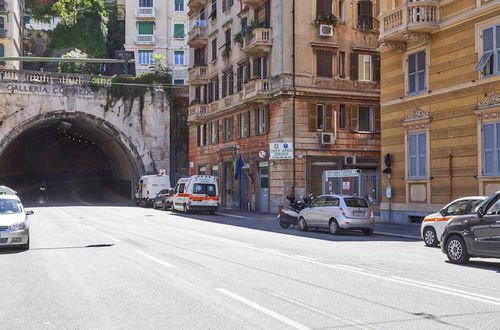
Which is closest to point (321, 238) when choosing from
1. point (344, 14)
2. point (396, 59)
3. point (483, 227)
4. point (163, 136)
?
point (483, 227)

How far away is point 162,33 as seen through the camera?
7650 centimetres

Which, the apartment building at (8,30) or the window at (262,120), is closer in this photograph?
the window at (262,120)

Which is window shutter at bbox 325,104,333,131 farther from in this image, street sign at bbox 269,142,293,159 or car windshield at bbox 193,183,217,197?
car windshield at bbox 193,183,217,197

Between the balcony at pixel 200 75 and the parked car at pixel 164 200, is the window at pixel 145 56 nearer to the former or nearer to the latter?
the balcony at pixel 200 75

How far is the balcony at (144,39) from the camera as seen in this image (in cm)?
7531

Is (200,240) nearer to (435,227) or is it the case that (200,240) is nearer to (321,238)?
(321,238)

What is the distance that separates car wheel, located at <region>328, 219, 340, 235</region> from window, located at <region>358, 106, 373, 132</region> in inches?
672

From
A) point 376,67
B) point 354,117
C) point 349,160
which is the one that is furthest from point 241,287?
point 376,67

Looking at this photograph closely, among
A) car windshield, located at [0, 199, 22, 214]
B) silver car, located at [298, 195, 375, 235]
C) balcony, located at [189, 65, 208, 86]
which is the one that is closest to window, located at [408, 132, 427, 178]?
silver car, located at [298, 195, 375, 235]

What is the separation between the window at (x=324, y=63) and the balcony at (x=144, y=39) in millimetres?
41942

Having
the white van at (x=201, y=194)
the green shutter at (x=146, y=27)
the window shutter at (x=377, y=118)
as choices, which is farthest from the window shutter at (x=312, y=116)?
the green shutter at (x=146, y=27)

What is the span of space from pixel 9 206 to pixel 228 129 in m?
28.9

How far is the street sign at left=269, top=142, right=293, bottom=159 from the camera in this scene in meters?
35.7

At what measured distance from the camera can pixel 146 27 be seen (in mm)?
75938
